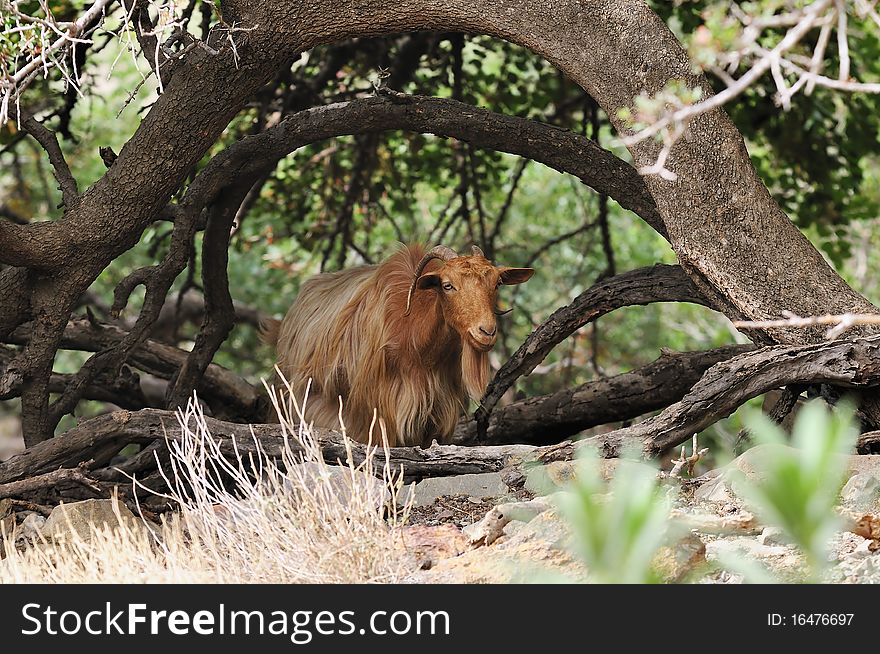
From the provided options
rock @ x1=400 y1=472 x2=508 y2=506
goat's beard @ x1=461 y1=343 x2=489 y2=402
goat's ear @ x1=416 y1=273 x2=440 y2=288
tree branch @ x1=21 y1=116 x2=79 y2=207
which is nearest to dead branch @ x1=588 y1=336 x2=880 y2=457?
rock @ x1=400 y1=472 x2=508 y2=506

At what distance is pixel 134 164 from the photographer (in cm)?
539

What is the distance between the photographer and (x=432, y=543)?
4.09m

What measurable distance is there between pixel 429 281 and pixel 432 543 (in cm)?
241

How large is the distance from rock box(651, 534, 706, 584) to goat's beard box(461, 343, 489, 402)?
104 inches

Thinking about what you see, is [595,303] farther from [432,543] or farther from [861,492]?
[432,543]

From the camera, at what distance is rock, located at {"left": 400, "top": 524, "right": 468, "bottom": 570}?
395cm

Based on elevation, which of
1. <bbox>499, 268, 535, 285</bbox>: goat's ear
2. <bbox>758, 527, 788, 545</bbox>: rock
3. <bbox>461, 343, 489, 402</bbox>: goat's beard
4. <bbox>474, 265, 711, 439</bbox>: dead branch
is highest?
<bbox>499, 268, 535, 285</bbox>: goat's ear

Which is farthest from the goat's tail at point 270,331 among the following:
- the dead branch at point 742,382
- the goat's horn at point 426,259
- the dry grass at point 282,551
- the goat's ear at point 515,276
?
the dry grass at point 282,551

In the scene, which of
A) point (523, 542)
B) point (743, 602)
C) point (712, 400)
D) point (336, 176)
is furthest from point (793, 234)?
point (336, 176)

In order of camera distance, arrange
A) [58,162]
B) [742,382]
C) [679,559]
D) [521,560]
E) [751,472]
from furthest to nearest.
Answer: [58,162] → [742,382] → [751,472] → [521,560] → [679,559]

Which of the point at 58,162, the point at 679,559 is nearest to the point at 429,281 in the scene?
the point at 58,162

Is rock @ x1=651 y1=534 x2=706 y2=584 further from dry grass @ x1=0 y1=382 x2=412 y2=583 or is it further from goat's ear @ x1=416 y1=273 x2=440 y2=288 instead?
goat's ear @ x1=416 y1=273 x2=440 y2=288

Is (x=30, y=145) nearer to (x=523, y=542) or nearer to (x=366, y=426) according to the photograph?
(x=366, y=426)

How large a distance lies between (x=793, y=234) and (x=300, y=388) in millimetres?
3062
